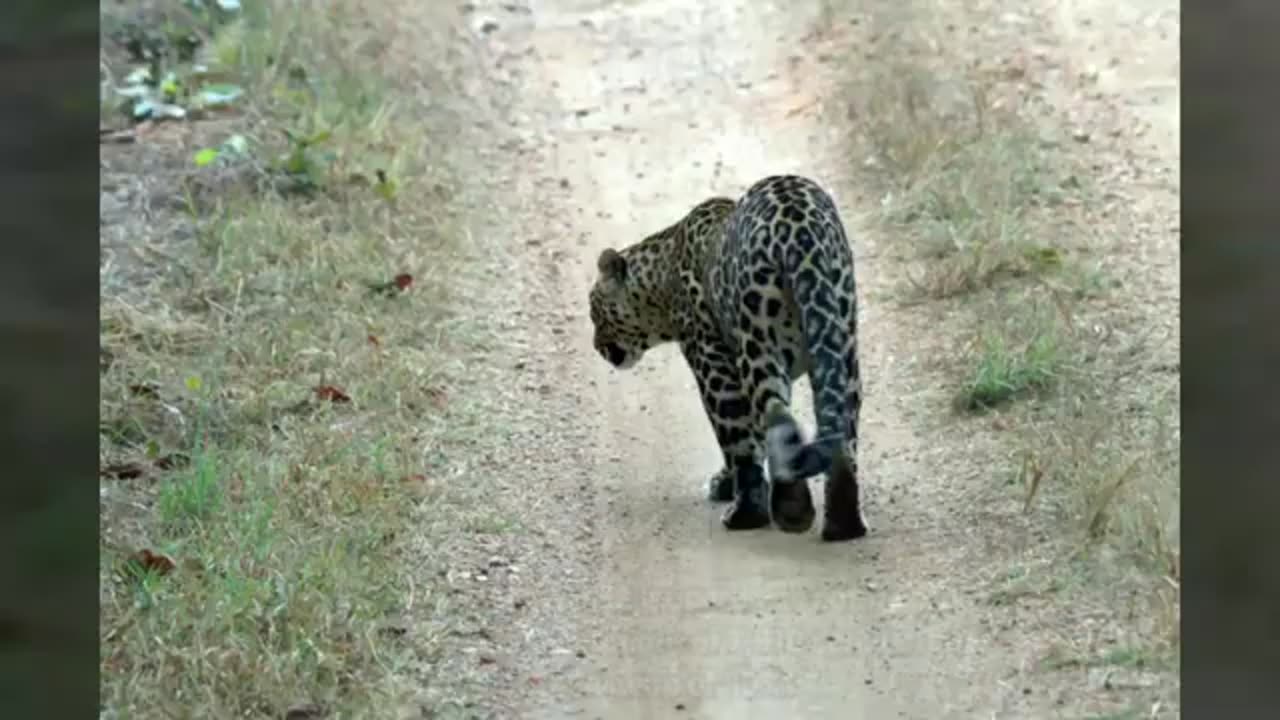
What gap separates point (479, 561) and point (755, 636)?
2.69 feet

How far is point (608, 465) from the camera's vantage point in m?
5.03

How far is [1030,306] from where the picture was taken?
5844 mm

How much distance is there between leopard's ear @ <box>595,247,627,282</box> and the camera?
18.9 ft

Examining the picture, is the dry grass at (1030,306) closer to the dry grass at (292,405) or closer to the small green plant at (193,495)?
the dry grass at (292,405)

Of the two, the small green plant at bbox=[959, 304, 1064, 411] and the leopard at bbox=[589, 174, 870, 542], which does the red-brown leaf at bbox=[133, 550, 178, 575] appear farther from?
the small green plant at bbox=[959, 304, 1064, 411]

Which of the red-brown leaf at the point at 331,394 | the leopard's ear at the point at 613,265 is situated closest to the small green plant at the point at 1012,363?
the leopard's ear at the point at 613,265

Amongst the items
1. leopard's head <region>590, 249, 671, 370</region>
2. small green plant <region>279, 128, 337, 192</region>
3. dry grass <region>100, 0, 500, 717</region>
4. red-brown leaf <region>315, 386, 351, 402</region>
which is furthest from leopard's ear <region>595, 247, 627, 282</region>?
small green plant <region>279, 128, 337, 192</region>
